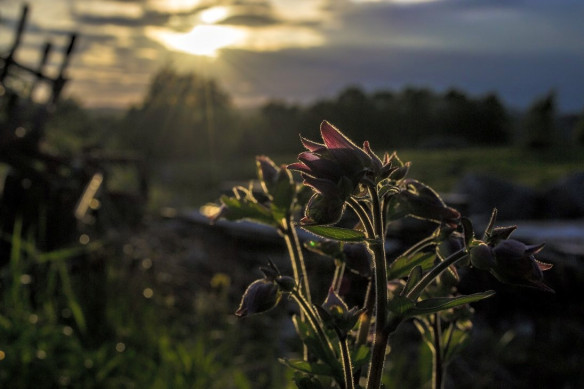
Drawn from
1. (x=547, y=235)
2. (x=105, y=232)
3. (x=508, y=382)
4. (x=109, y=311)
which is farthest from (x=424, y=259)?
(x=547, y=235)

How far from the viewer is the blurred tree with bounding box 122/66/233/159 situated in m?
24.1

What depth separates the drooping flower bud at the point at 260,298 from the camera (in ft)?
3.24

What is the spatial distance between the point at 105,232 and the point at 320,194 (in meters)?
4.42

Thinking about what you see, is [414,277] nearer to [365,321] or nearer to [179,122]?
[365,321]

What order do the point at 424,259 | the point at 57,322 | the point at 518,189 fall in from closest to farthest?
the point at 424,259 → the point at 57,322 → the point at 518,189

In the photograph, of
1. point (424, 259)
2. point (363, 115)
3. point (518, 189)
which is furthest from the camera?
point (363, 115)

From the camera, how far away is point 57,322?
3734 mm

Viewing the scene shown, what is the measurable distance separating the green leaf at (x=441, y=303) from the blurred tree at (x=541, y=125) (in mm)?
30811

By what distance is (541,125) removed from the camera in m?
29.9

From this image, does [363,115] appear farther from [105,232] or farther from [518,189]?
[105,232]

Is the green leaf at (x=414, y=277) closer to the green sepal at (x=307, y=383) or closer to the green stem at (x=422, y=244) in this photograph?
the green stem at (x=422, y=244)

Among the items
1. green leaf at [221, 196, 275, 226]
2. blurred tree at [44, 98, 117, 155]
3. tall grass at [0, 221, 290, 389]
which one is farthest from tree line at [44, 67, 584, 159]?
green leaf at [221, 196, 275, 226]

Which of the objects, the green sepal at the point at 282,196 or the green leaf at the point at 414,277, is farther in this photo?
the green sepal at the point at 282,196

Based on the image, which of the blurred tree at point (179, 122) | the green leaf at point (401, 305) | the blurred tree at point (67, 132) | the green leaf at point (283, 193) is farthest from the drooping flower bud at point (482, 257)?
the blurred tree at point (179, 122)
